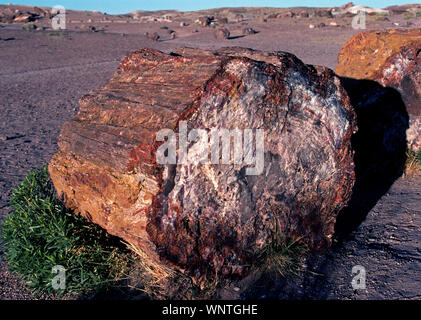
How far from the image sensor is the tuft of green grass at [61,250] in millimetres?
2793

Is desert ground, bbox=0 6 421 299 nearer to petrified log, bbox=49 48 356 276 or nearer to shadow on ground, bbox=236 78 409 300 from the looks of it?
shadow on ground, bbox=236 78 409 300

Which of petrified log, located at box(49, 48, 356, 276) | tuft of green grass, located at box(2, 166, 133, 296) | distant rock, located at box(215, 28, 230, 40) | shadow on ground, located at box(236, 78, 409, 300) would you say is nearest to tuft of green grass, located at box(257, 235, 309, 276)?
petrified log, located at box(49, 48, 356, 276)

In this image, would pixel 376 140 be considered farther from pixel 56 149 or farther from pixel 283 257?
pixel 56 149

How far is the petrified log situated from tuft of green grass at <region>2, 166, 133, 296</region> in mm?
197

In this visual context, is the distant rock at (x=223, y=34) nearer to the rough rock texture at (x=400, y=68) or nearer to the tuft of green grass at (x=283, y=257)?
the rough rock texture at (x=400, y=68)

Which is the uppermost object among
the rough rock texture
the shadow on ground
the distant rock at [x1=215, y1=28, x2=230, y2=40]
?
the distant rock at [x1=215, y1=28, x2=230, y2=40]

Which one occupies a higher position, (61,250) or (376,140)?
(376,140)

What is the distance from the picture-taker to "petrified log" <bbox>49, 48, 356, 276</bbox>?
258cm

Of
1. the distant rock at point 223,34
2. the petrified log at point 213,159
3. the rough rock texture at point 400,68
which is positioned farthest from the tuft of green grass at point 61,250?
the distant rock at point 223,34

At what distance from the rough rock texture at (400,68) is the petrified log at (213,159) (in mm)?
2043

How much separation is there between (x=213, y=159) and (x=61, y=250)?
1.33 metres

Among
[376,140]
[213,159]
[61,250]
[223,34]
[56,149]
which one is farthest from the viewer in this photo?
[223,34]

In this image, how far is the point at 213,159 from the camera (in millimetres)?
2588

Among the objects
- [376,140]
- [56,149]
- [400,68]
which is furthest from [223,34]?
[376,140]
